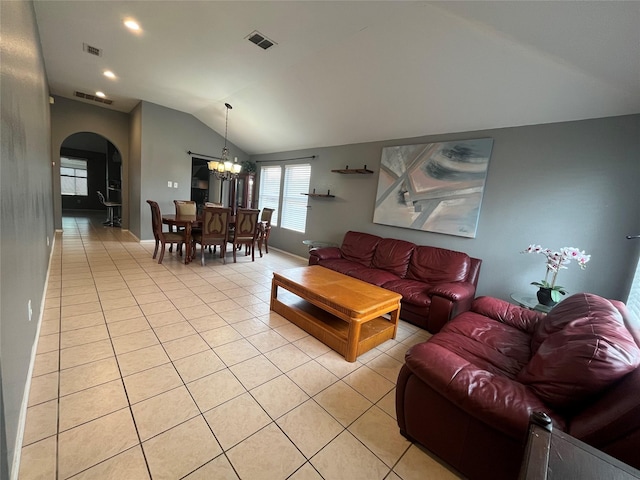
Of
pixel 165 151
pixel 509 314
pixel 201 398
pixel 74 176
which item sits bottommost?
pixel 201 398

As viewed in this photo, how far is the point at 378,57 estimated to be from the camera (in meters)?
2.79

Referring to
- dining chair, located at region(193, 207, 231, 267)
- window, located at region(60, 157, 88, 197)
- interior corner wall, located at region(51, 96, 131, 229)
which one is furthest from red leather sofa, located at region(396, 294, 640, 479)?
window, located at region(60, 157, 88, 197)

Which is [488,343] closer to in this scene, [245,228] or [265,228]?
[245,228]

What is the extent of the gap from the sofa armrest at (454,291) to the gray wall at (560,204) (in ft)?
2.02

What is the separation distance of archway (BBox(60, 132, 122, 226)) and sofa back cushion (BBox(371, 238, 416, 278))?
9403 mm

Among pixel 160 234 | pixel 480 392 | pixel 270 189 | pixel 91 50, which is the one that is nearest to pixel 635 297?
pixel 480 392

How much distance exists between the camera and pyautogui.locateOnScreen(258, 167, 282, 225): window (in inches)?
251

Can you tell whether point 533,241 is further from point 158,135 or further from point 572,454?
point 158,135

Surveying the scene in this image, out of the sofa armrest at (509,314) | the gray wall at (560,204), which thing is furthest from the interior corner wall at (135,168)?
the sofa armrest at (509,314)

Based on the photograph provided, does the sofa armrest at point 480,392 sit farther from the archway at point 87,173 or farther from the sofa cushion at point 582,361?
the archway at point 87,173

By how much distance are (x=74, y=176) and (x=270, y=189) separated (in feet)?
28.7

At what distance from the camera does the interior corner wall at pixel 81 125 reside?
559 cm

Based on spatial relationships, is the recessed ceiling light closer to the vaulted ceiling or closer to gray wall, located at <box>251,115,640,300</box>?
the vaulted ceiling

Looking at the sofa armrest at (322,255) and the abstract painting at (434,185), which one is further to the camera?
the sofa armrest at (322,255)
